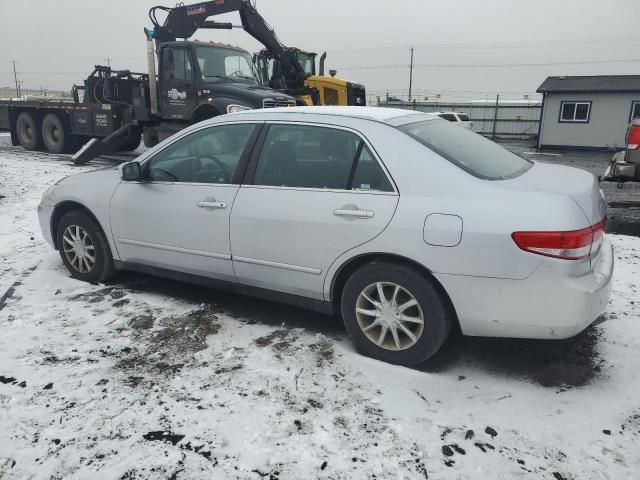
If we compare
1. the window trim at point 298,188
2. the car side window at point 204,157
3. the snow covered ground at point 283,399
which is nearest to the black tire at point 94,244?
the snow covered ground at point 283,399

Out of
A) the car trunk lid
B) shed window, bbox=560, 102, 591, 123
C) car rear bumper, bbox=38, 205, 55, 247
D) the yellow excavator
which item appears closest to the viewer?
the car trunk lid

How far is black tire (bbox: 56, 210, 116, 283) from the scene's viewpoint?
14.7ft

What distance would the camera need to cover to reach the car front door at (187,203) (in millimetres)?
3732

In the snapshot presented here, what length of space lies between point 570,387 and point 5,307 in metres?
4.29

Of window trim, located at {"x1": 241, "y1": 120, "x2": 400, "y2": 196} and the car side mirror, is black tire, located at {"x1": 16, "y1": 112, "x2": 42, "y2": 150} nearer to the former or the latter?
the car side mirror

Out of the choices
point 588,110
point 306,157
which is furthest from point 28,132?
point 588,110

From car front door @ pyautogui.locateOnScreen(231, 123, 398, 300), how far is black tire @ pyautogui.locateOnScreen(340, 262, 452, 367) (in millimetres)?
217

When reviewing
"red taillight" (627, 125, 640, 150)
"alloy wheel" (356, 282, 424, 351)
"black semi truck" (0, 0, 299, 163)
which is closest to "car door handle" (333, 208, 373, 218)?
"alloy wheel" (356, 282, 424, 351)

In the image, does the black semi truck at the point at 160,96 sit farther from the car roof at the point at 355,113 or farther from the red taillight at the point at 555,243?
the red taillight at the point at 555,243

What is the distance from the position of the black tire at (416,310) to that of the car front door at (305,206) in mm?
217

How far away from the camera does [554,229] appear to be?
2646 millimetres

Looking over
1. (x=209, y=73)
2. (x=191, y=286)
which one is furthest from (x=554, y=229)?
(x=209, y=73)

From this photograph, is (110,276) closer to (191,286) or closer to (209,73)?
(191,286)

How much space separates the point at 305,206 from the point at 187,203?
108 centimetres
